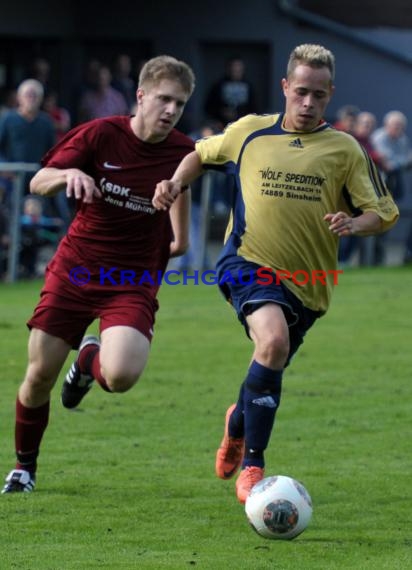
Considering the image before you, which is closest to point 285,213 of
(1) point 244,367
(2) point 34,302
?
(1) point 244,367

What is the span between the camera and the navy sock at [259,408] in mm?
7051

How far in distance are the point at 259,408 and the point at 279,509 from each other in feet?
2.53

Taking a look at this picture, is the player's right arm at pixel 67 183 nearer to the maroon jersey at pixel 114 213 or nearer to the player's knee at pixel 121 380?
the maroon jersey at pixel 114 213

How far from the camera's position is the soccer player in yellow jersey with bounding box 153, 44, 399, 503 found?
7285 mm

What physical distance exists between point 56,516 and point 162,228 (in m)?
1.62

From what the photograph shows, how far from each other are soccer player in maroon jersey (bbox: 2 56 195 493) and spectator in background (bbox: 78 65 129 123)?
13716 mm

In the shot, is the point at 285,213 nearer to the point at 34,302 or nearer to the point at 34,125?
the point at 34,302

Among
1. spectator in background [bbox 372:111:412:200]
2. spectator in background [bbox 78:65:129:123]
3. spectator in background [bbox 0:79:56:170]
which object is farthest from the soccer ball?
spectator in background [bbox 78:65:129:123]

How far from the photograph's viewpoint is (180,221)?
310 inches

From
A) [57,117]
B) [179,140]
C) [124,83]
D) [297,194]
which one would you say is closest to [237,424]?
[297,194]

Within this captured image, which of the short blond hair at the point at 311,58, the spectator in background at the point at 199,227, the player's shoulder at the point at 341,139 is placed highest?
the short blond hair at the point at 311,58

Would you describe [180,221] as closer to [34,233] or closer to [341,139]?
[341,139]

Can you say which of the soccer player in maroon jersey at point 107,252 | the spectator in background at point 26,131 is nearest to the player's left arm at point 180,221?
the soccer player in maroon jersey at point 107,252

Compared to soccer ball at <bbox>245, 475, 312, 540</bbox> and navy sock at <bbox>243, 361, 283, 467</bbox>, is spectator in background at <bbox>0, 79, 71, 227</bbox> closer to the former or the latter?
navy sock at <bbox>243, 361, 283, 467</bbox>
